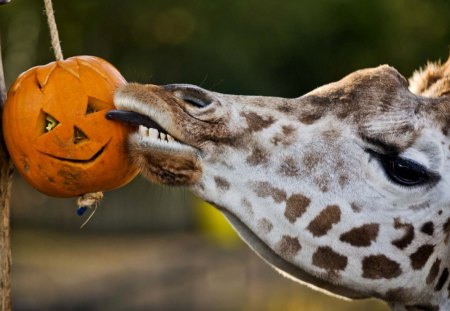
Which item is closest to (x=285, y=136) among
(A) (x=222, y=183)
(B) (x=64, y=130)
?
(A) (x=222, y=183)

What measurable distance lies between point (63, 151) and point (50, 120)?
0.14 meters

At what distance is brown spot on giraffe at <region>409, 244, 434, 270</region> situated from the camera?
4.06 m

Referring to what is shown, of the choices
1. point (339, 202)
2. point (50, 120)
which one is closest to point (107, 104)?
point (50, 120)

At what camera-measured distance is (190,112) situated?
150 inches

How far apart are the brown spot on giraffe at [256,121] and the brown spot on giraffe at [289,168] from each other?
18cm

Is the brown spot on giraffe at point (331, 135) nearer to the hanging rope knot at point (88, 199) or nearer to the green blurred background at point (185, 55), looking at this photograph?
the hanging rope knot at point (88, 199)

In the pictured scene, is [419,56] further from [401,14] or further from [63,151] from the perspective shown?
[63,151]

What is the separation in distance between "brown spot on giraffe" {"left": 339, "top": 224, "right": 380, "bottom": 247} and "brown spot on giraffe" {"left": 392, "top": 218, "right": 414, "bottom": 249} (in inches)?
3.5

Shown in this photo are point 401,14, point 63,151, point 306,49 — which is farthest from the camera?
point 306,49

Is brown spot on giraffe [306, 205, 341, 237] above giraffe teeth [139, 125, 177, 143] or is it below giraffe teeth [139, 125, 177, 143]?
below

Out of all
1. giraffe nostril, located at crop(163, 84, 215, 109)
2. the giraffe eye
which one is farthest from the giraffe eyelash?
giraffe nostril, located at crop(163, 84, 215, 109)

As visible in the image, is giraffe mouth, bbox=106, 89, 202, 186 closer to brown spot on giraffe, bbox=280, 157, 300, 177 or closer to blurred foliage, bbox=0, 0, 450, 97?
brown spot on giraffe, bbox=280, 157, 300, 177

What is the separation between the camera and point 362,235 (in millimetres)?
4020

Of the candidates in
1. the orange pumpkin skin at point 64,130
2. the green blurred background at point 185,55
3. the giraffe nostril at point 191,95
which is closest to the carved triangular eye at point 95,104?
the orange pumpkin skin at point 64,130
